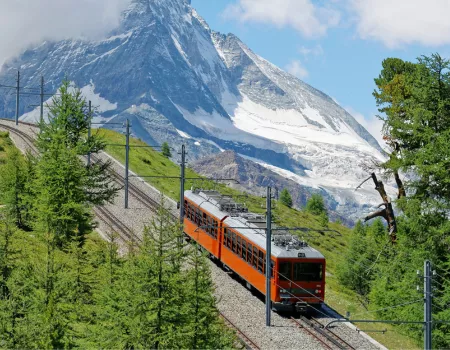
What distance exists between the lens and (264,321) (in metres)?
35.2

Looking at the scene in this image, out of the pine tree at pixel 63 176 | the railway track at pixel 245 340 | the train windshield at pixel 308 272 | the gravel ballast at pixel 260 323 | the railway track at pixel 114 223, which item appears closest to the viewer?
the railway track at pixel 245 340

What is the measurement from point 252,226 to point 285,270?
4575 mm

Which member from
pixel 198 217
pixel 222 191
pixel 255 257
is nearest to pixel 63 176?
pixel 255 257

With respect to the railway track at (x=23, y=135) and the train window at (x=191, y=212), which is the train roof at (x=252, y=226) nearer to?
the train window at (x=191, y=212)

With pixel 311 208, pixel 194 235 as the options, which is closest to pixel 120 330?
pixel 194 235

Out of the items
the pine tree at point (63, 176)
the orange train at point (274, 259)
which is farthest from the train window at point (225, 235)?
the pine tree at point (63, 176)

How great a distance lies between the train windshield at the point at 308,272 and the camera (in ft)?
119

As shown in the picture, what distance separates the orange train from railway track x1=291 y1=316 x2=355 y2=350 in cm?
122

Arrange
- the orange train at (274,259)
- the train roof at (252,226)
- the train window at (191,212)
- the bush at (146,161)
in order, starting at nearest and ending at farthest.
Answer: the orange train at (274,259) → the train roof at (252,226) → the train window at (191,212) → the bush at (146,161)

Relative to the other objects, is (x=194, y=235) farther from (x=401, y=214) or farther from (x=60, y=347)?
(x=60, y=347)

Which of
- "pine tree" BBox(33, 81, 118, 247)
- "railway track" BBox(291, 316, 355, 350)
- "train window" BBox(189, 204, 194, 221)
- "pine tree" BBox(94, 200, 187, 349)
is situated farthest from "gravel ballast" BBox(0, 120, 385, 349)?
"pine tree" BBox(33, 81, 118, 247)

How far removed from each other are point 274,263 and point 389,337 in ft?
21.1

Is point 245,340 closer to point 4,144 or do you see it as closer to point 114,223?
point 114,223

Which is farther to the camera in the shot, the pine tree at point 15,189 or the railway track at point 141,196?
the railway track at point 141,196
